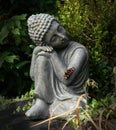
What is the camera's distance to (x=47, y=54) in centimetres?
421

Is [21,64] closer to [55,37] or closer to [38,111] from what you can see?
[55,37]

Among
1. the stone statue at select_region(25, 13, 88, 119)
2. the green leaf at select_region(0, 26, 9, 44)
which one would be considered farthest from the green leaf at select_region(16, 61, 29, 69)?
the stone statue at select_region(25, 13, 88, 119)

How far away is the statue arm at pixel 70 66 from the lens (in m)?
4.08

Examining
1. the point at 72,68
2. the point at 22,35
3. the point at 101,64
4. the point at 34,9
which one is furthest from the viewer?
the point at 34,9

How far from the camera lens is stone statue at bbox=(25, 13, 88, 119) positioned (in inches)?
163

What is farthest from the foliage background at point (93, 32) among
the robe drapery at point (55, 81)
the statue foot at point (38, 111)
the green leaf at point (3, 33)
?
the statue foot at point (38, 111)

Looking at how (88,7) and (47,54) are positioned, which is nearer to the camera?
(47,54)

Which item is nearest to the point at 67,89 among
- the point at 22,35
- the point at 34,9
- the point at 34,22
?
the point at 34,22

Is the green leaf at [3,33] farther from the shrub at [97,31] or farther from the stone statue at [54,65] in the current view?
the stone statue at [54,65]

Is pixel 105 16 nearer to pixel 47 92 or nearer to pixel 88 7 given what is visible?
pixel 88 7

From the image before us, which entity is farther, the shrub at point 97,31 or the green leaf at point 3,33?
the green leaf at point 3,33

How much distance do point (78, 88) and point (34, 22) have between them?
2.91ft

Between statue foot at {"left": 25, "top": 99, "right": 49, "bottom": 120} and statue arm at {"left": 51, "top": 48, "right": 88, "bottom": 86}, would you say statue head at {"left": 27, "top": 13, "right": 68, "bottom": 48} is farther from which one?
statue foot at {"left": 25, "top": 99, "right": 49, "bottom": 120}

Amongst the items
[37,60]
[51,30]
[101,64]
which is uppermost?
[51,30]
